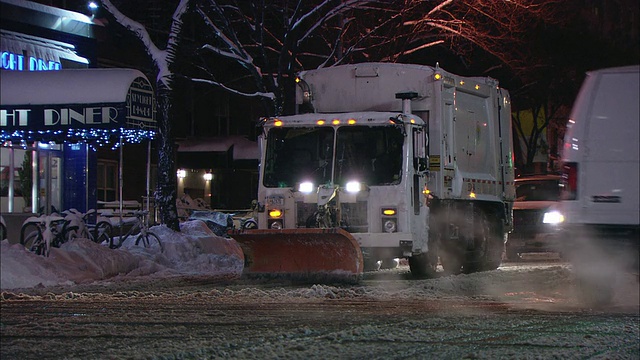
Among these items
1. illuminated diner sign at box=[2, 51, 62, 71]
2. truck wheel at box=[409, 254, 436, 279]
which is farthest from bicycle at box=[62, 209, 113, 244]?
truck wheel at box=[409, 254, 436, 279]

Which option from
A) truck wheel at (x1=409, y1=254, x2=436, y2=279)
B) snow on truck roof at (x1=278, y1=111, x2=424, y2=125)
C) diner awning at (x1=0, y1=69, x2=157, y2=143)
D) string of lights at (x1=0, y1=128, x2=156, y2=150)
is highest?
diner awning at (x1=0, y1=69, x2=157, y2=143)

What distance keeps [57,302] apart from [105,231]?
8294 mm

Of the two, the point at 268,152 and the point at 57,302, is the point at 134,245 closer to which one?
the point at 268,152

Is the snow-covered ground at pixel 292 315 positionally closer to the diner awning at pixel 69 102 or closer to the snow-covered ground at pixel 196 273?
the snow-covered ground at pixel 196 273

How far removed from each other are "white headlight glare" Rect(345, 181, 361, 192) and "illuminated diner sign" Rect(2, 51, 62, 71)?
11688 mm

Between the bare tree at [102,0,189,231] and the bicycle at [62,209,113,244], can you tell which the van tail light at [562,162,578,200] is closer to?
the bicycle at [62,209,113,244]

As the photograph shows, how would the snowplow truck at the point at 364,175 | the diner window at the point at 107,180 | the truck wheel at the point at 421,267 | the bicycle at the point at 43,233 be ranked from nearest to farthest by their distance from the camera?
the snowplow truck at the point at 364,175
the truck wheel at the point at 421,267
the bicycle at the point at 43,233
the diner window at the point at 107,180

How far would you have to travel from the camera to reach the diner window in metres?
35.0

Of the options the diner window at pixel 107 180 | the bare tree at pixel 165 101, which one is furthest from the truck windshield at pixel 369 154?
the diner window at pixel 107 180

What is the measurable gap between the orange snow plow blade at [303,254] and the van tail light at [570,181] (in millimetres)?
4531

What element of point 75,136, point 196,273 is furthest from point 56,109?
point 196,273

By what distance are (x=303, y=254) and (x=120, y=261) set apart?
4.60 meters

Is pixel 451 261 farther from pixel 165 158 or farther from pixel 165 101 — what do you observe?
pixel 165 101

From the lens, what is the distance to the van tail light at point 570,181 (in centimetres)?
997
